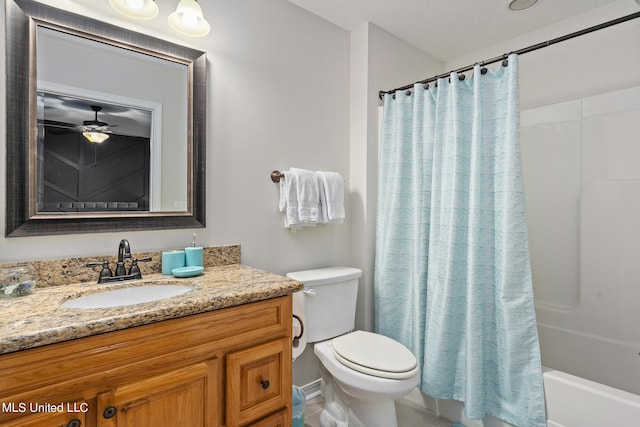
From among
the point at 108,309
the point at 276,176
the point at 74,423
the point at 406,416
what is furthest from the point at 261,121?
the point at 406,416

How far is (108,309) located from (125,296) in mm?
327

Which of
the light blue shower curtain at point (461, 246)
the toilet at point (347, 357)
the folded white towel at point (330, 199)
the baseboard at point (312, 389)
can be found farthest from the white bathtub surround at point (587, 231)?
the baseboard at point (312, 389)

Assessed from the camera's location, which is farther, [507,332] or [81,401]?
[507,332]

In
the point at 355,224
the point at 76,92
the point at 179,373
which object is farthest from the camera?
the point at 355,224

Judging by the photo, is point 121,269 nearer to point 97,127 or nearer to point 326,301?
point 97,127

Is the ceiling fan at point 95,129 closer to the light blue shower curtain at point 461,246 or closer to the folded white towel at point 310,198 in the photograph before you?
the folded white towel at point 310,198

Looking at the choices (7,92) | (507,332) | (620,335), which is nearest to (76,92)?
(7,92)

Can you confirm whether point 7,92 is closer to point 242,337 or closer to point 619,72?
point 242,337

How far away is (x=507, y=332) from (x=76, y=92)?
2163 millimetres

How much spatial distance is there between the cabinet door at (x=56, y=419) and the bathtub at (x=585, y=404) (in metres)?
1.79

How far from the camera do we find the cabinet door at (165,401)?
2.96 feet

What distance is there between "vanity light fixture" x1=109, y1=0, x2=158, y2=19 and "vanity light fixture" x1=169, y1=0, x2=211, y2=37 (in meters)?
0.08

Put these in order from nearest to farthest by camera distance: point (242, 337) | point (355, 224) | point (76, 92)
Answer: point (242, 337)
point (76, 92)
point (355, 224)

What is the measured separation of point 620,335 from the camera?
190cm
